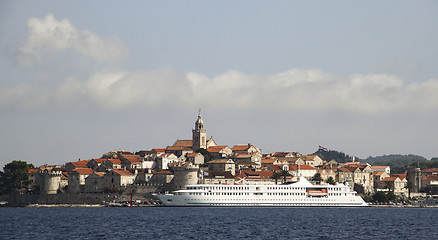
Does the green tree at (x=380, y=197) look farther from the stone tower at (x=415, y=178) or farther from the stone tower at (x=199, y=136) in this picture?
the stone tower at (x=199, y=136)

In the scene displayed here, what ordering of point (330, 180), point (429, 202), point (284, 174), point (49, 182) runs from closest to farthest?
point (49, 182), point (284, 174), point (330, 180), point (429, 202)

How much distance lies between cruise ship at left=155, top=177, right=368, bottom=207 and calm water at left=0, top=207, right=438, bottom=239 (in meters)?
17.3

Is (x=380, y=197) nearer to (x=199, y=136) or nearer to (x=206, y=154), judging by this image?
(x=206, y=154)

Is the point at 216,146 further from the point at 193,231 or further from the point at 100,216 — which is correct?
the point at 193,231

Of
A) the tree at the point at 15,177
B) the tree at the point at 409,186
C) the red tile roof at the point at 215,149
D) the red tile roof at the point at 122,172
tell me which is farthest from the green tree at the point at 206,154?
the tree at the point at 409,186

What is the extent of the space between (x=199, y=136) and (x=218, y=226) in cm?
7594

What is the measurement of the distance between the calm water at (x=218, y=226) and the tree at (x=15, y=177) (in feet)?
123

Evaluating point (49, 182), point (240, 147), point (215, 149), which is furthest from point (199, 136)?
point (49, 182)

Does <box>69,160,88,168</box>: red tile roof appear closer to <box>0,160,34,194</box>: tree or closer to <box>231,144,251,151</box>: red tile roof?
<box>0,160,34,194</box>: tree

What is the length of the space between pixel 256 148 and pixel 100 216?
228 ft

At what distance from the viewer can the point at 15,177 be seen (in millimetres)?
120625

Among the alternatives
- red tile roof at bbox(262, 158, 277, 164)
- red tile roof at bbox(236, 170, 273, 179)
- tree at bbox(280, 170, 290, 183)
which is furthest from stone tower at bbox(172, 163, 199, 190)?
red tile roof at bbox(262, 158, 277, 164)

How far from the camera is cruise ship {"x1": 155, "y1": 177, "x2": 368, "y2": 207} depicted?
353 ft

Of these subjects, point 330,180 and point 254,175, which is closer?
point 254,175
